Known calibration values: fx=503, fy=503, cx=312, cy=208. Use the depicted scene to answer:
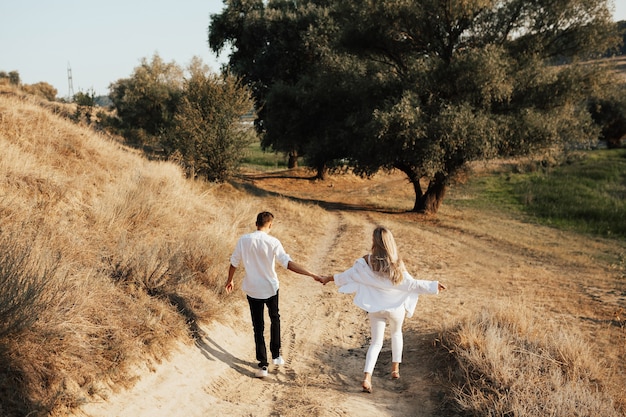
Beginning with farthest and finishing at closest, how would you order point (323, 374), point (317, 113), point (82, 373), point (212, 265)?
point (317, 113) < point (212, 265) < point (323, 374) < point (82, 373)

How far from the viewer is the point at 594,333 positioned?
9.02m

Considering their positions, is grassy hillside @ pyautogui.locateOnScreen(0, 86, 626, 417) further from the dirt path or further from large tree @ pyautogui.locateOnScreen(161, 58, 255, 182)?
large tree @ pyautogui.locateOnScreen(161, 58, 255, 182)

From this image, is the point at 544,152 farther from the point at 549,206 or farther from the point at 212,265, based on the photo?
the point at 212,265

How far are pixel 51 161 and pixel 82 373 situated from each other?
8050mm

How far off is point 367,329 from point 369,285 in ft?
9.21

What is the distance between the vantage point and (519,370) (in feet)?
19.2

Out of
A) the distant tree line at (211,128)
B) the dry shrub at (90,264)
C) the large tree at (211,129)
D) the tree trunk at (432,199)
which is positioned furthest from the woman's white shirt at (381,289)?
the tree trunk at (432,199)

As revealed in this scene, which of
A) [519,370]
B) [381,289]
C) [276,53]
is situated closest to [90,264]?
[381,289]

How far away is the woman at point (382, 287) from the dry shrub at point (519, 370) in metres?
0.96

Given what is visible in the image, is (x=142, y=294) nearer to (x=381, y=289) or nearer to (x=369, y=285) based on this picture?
(x=369, y=285)

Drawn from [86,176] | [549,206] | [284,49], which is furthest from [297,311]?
[284,49]

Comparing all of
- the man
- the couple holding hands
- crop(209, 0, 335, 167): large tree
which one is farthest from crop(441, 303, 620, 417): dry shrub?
crop(209, 0, 335, 167): large tree

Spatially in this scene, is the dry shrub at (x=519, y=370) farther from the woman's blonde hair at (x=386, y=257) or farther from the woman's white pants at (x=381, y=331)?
the woman's blonde hair at (x=386, y=257)

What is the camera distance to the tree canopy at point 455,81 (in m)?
19.3
